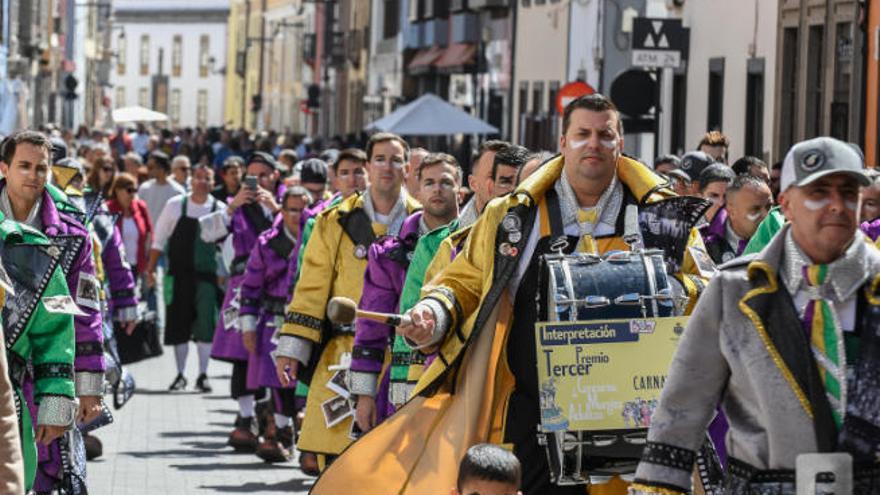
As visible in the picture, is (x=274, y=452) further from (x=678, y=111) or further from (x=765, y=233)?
(x=678, y=111)

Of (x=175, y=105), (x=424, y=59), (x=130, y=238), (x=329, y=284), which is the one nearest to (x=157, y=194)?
(x=130, y=238)

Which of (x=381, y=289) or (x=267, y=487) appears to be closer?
(x=381, y=289)

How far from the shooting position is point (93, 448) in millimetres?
16531

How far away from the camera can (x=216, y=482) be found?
15.5 meters

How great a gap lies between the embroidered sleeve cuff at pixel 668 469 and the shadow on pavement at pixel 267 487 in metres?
8.17

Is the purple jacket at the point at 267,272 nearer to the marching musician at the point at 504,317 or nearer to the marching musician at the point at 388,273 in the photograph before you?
the marching musician at the point at 388,273

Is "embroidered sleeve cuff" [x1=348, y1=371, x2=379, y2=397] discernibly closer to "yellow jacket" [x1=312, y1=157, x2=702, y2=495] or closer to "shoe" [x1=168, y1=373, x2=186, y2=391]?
"yellow jacket" [x1=312, y1=157, x2=702, y2=495]

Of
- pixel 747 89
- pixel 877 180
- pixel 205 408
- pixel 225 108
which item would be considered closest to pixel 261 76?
pixel 225 108

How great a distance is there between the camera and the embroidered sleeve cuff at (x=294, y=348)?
1296cm

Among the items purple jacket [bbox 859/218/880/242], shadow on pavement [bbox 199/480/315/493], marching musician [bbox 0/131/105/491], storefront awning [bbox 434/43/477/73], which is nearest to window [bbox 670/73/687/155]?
shadow on pavement [bbox 199/480/315/493]

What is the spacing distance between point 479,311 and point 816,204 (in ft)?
7.63

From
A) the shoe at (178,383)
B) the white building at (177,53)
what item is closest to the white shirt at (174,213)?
the shoe at (178,383)

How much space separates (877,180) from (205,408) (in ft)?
29.3

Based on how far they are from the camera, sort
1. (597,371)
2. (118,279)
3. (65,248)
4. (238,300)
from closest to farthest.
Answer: (597,371) < (65,248) < (118,279) < (238,300)
